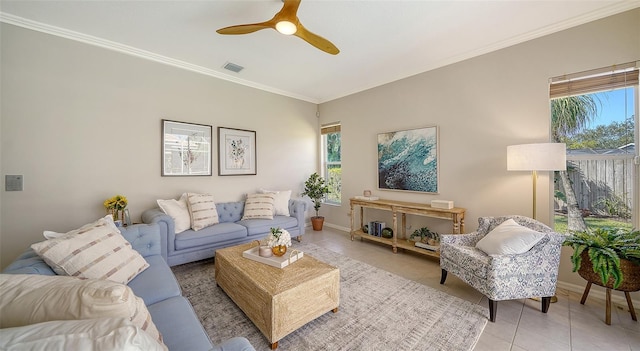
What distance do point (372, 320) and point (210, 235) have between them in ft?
7.18

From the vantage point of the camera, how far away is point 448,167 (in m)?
3.34

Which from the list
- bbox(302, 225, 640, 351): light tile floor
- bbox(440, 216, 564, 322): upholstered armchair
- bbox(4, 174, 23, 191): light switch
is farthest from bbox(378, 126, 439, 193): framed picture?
bbox(4, 174, 23, 191): light switch

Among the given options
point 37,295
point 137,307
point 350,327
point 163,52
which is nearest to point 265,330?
point 350,327

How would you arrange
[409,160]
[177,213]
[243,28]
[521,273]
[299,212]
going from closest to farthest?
1. [521,273]
2. [243,28]
3. [177,213]
4. [409,160]
5. [299,212]

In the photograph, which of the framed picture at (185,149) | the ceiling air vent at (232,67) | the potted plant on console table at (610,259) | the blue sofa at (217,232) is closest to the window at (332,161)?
the blue sofa at (217,232)

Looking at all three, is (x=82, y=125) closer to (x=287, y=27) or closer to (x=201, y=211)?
(x=201, y=211)

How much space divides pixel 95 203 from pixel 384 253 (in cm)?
388

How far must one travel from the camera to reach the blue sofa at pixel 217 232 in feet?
8.96

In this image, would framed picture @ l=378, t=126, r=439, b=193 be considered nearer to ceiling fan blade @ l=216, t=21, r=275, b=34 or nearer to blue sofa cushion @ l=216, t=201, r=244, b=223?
blue sofa cushion @ l=216, t=201, r=244, b=223

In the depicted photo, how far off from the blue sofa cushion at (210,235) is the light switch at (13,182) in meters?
1.62

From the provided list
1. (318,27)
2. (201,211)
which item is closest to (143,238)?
(201,211)

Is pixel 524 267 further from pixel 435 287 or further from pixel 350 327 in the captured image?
pixel 350 327

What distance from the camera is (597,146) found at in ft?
7.86

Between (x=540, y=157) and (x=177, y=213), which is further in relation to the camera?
(x=177, y=213)
